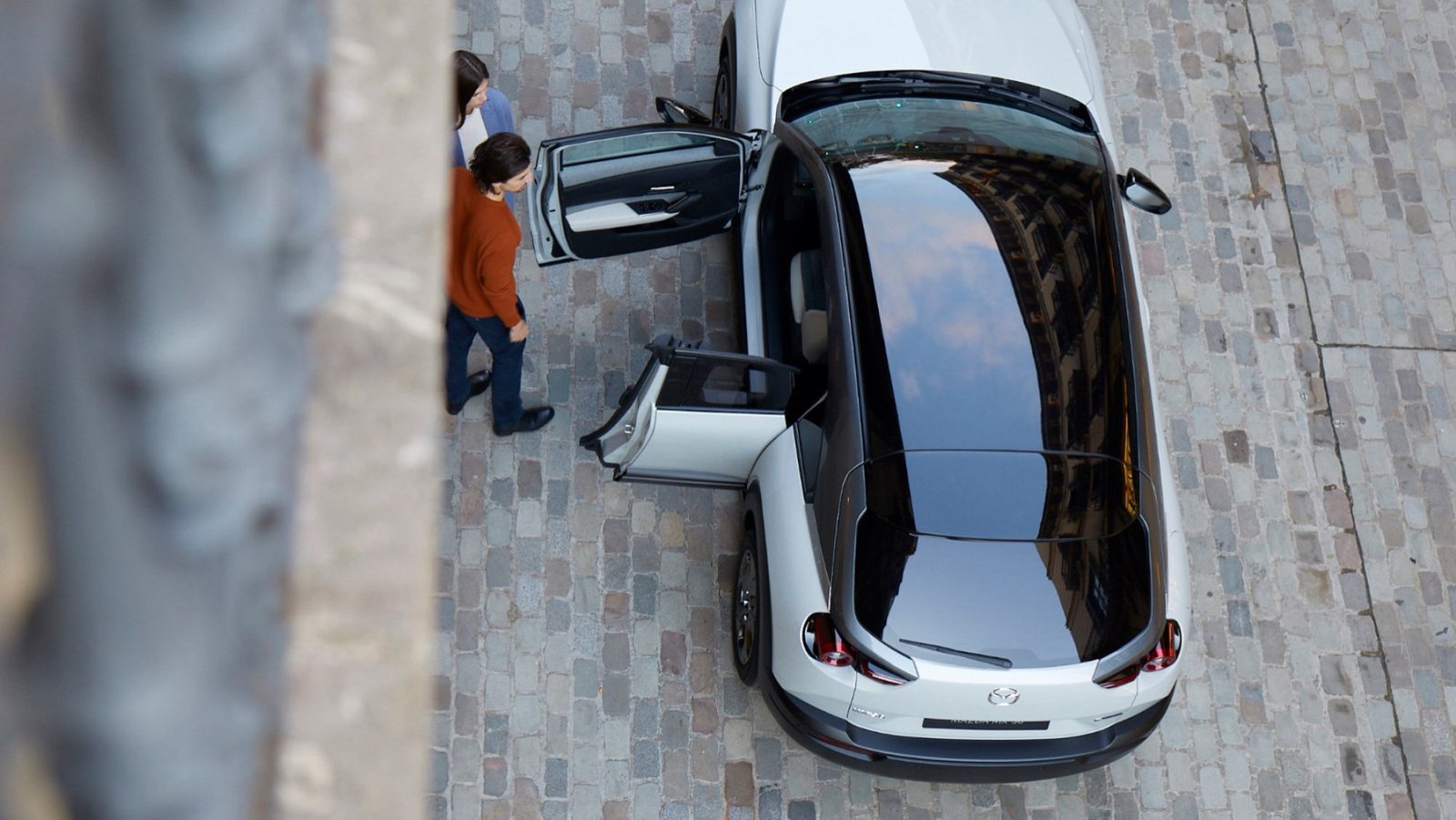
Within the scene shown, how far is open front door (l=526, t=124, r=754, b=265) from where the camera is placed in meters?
5.46

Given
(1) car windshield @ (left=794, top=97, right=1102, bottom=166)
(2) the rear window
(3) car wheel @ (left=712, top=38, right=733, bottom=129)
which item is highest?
(1) car windshield @ (left=794, top=97, right=1102, bottom=166)

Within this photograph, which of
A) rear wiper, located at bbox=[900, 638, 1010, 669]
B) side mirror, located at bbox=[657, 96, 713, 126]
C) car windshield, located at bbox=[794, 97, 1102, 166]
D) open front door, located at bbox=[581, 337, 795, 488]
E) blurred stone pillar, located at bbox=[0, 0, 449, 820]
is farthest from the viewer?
side mirror, located at bbox=[657, 96, 713, 126]

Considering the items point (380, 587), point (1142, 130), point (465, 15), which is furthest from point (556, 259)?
point (380, 587)

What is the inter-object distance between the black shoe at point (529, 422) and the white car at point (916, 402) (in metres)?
0.71

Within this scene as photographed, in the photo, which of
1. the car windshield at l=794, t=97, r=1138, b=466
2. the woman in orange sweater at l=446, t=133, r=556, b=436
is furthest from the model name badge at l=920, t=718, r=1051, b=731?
the woman in orange sweater at l=446, t=133, r=556, b=436

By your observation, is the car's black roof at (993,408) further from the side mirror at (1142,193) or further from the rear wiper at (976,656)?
the side mirror at (1142,193)

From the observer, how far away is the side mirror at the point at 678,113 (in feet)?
21.0

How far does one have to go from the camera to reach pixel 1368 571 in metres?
6.57

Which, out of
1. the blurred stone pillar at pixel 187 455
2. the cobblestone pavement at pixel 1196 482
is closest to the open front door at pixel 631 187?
the cobblestone pavement at pixel 1196 482

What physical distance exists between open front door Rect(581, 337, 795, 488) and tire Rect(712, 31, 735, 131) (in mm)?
1905

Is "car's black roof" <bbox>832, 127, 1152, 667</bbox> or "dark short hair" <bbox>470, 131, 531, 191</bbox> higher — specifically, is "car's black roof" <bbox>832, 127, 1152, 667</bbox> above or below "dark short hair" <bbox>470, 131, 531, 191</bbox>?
below

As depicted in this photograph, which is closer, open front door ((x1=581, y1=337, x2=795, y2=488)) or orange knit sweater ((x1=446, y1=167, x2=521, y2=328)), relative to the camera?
orange knit sweater ((x1=446, y1=167, x2=521, y2=328))

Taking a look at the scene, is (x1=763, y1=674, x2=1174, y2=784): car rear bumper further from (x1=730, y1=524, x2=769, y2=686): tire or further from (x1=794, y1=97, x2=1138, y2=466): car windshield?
(x1=794, y1=97, x2=1138, y2=466): car windshield

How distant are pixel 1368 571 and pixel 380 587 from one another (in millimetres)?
6778
